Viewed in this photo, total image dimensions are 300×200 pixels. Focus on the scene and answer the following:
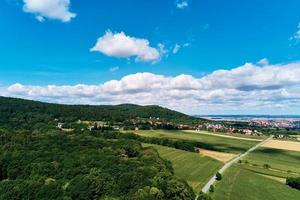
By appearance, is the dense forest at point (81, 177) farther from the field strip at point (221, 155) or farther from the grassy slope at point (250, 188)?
the field strip at point (221, 155)

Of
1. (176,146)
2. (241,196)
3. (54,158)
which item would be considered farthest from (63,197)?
(176,146)

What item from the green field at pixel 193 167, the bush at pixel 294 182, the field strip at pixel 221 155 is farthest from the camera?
the field strip at pixel 221 155

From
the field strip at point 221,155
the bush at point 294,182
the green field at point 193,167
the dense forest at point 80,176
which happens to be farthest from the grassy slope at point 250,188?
the field strip at point 221,155

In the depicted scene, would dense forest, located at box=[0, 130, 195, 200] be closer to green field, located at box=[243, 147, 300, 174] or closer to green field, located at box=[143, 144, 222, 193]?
green field, located at box=[143, 144, 222, 193]

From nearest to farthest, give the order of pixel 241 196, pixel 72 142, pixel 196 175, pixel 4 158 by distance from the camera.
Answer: pixel 241 196, pixel 4 158, pixel 196 175, pixel 72 142

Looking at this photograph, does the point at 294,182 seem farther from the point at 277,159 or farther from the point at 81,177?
the point at 81,177

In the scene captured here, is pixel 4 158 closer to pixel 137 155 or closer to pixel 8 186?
pixel 8 186

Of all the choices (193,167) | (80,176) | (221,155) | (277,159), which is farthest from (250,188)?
(277,159)

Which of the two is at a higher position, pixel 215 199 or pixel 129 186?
pixel 129 186
